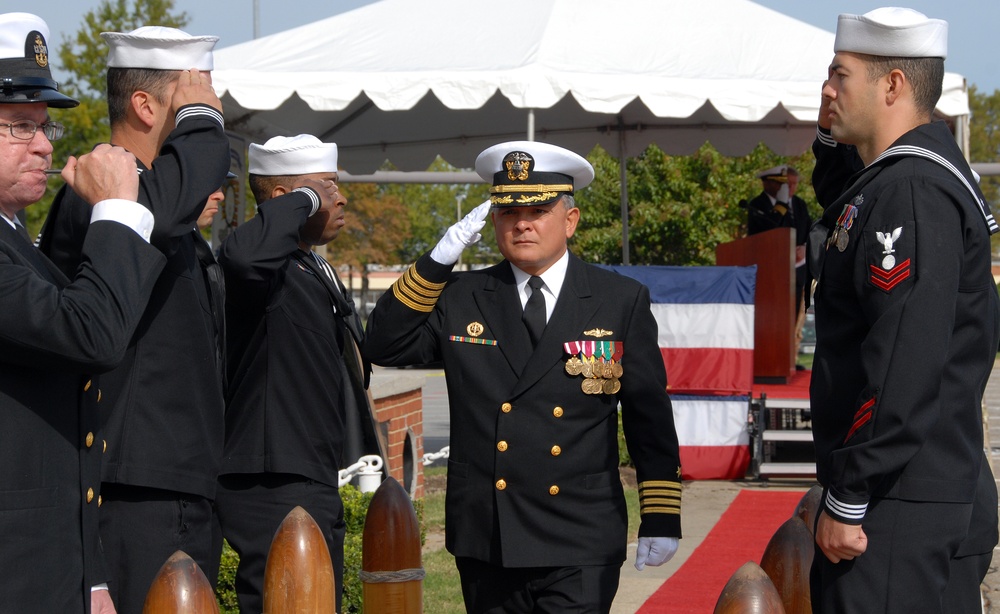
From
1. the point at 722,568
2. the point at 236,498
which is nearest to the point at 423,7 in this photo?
the point at 722,568

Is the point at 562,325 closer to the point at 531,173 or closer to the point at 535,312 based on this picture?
the point at 535,312

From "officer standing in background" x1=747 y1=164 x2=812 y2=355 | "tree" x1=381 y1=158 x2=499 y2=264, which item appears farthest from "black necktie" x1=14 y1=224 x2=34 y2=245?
"tree" x1=381 y1=158 x2=499 y2=264

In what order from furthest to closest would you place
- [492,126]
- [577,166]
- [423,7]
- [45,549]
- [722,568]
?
[492,126], [423,7], [722,568], [577,166], [45,549]

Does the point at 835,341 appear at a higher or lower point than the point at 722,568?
higher

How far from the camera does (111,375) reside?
293 centimetres

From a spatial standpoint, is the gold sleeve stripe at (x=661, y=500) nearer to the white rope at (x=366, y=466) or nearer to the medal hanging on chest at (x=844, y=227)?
the medal hanging on chest at (x=844, y=227)

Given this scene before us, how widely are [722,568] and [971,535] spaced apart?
4029 mm

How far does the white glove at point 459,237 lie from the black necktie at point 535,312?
0.25 meters

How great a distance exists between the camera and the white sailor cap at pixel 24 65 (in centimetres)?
242

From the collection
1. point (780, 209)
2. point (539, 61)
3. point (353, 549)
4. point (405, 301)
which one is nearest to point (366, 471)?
point (353, 549)

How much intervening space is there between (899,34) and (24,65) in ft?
6.70

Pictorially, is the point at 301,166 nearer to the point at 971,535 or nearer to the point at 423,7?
the point at 971,535

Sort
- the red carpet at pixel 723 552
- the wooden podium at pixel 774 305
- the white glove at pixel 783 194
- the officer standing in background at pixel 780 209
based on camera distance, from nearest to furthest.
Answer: the red carpet at pixel 723 552 → the wooden podium at pixel 774 305 → the officer standing in background at pixel 780 209 → the white glove at pixel 783 194

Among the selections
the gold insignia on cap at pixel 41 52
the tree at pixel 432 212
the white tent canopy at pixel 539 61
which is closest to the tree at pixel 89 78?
the white tent canopy at pixel 539 61
